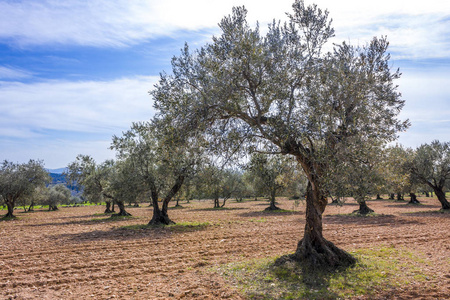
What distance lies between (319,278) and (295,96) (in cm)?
667

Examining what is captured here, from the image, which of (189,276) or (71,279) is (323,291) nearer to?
(189,276)

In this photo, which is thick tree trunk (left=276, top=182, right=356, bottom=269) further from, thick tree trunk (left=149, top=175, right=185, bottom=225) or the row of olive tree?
the row of olive tree

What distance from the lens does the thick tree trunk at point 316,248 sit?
11398mm

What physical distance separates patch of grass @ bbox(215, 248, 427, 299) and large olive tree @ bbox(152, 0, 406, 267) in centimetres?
86

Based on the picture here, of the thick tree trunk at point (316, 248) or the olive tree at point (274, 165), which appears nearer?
the thick tree trunk at point (316, 248)

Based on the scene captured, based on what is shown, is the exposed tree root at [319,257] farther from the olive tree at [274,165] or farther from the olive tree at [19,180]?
the olive tree at [19,180]

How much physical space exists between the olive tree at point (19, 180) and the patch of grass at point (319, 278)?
131ft

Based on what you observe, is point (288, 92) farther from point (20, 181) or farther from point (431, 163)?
point (20, 181)

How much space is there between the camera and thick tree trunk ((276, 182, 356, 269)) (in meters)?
11.4

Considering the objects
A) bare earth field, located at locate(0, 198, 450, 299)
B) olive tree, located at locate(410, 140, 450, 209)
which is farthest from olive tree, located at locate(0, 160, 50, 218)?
olive tree, located at locate(410, 140, 450, 209)

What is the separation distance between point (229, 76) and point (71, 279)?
969cm

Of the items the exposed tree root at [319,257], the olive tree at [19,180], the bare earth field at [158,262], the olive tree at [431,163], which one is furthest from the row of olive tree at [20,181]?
the olive tree at [431,163]

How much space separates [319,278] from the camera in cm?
1030

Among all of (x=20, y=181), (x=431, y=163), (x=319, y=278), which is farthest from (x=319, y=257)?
(x=20, y=181)
